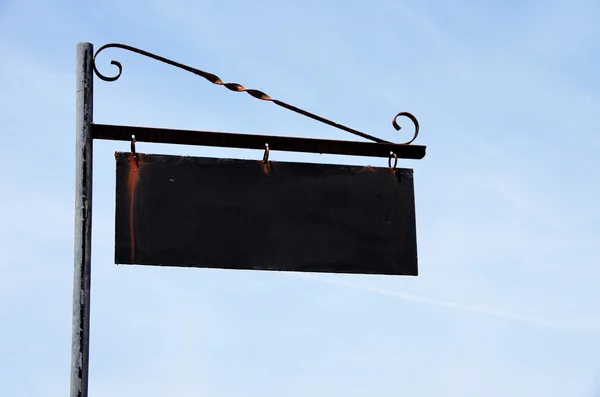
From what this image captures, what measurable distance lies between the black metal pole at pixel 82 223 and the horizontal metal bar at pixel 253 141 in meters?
0.09

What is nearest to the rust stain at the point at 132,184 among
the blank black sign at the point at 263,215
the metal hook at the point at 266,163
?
the blank black sign at the point at 263,215

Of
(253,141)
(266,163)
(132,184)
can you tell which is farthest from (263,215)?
(132,184)

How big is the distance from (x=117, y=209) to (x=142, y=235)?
0.54 ft

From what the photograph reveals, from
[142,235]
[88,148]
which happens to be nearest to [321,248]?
[142,235]

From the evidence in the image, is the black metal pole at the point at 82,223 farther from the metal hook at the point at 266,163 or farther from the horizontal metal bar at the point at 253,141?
the metal hook at the point at 266,163

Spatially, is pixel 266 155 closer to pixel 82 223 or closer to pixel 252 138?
pixel 252 138

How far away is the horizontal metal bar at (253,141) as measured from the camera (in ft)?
12.9

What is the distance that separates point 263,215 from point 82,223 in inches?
33.4

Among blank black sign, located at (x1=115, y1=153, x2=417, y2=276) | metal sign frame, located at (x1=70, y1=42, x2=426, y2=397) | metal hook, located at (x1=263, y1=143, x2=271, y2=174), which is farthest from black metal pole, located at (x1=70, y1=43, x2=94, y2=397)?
metal hook, located at (x1=263, y1=143, x2=271, y2=174)

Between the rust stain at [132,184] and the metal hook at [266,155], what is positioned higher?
the metal hook at [266,155]

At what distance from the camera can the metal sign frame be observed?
3.61m

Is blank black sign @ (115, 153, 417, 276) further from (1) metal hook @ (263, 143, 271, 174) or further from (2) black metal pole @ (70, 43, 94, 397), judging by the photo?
(2) black metal pole @ (70, 43, 94, 397)

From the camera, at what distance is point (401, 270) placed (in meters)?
4.02

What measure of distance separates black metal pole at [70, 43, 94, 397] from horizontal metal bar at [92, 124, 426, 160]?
0.30ft
